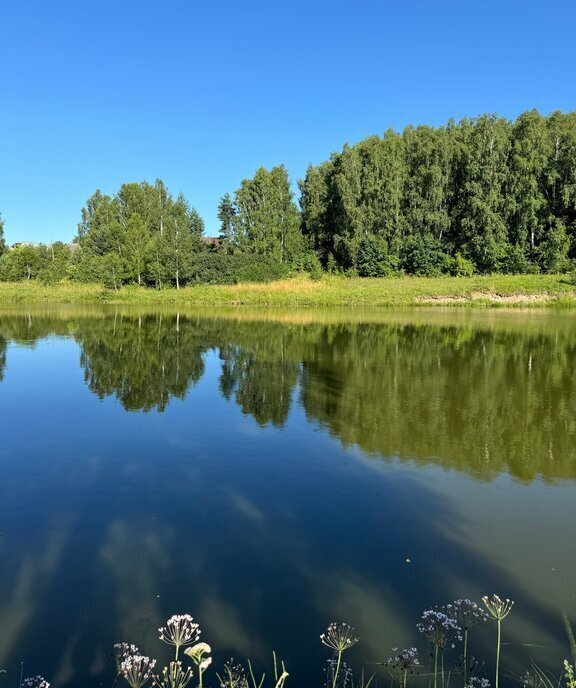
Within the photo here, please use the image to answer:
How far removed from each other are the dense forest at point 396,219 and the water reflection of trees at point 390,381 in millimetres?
27092

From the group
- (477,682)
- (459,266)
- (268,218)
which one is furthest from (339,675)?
(268,218)

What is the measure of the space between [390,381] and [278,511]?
779 centimetres

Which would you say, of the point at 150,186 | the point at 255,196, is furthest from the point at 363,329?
the point at 150,186

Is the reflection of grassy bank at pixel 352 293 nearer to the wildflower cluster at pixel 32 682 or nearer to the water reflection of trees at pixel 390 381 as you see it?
the water reflection of trees at pixel 390 381

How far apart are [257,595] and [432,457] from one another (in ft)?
13.4

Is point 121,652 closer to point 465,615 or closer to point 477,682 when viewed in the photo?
point 477,682

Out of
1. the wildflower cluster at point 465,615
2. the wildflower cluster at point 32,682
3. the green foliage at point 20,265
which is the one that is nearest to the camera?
the wildflower cluster at point 32,682

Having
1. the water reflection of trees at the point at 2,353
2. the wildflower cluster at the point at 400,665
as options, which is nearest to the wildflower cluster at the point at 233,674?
the wildflower cluster at the point at 400,665

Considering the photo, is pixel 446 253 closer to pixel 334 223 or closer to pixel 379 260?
pixel 379 260

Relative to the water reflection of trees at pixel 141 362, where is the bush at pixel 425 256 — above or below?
above

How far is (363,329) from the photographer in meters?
25.4

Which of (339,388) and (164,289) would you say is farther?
(164,289)

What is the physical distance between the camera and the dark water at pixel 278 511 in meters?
3.87

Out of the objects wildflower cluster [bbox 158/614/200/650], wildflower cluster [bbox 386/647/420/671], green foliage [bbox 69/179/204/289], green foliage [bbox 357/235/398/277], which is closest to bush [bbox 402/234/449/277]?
green foliage [bbox 357/235/398/277]
